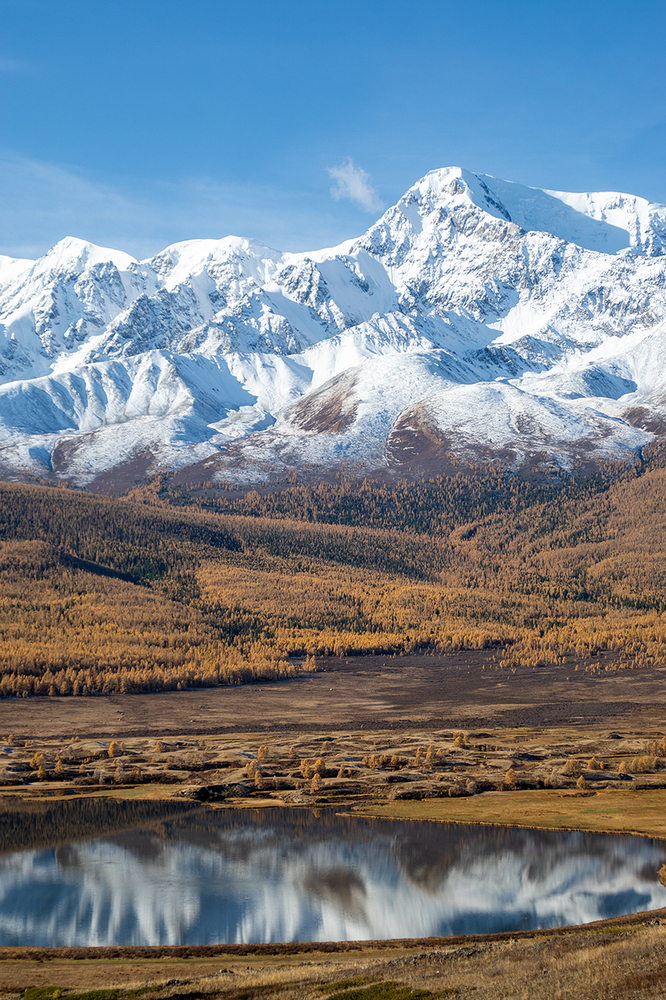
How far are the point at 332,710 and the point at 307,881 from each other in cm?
9881

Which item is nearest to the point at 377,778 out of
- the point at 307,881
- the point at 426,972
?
the point at 307,881

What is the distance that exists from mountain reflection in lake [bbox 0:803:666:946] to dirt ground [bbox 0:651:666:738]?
59594 mm

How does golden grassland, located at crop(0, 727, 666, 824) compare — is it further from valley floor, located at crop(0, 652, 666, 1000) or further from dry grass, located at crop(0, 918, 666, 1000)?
dry grass, located at crop(0, 918, 666, 1000)

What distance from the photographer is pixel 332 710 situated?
6752 inches

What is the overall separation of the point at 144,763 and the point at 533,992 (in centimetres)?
8244

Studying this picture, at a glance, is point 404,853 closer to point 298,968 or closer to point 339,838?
point 339,838

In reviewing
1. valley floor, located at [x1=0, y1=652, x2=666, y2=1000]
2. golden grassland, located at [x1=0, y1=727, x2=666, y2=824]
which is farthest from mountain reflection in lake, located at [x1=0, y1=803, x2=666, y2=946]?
golden grassland, located at [x1=0, y1=727, x2=666, y2=824]

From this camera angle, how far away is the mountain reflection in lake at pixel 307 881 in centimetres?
6309

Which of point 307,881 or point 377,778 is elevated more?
point 377,778

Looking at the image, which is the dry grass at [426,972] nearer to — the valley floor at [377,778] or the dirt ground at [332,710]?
the valley floor at [377,778]

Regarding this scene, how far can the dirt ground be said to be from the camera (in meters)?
153

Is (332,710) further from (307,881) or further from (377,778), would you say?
(307,881)

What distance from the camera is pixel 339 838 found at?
280 ft

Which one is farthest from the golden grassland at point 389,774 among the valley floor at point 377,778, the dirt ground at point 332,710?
the dirt ground at point 332,710
